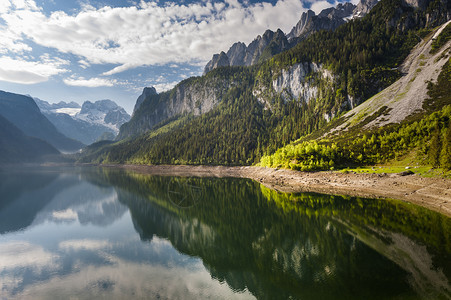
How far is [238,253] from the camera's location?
31.0 metres

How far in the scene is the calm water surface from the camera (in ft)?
70.2

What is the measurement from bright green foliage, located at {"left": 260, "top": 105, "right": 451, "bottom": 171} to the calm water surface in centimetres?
3339

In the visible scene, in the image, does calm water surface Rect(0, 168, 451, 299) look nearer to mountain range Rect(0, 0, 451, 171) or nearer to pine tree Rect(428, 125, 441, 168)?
pine tree Rect(428, 125, 441, 168)

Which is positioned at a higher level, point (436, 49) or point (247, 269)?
point (436, 49)

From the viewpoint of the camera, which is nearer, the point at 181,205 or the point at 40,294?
the point at 40,294

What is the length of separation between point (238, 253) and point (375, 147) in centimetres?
7715

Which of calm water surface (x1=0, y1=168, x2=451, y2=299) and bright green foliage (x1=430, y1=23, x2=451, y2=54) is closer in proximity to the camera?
calm water surface (x1=0, y1=168, x2=451, y2=299)

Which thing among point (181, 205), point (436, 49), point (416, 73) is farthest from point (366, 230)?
point (436, 49)

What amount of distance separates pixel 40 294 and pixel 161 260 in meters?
12.8

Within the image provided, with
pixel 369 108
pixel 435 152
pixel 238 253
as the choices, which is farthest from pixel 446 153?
pixel 369 108

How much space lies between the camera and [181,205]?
67312 mm

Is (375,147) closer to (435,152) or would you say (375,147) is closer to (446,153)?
(435,152)

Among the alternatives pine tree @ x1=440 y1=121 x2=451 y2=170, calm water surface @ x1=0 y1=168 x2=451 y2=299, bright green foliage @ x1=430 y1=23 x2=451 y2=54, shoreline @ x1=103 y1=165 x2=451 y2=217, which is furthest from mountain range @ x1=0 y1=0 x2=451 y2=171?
calm water surface @ x1=0 y1=168 x2=451 y2=299

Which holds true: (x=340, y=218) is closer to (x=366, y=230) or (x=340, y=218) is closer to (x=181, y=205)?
(x=366, y=230)
